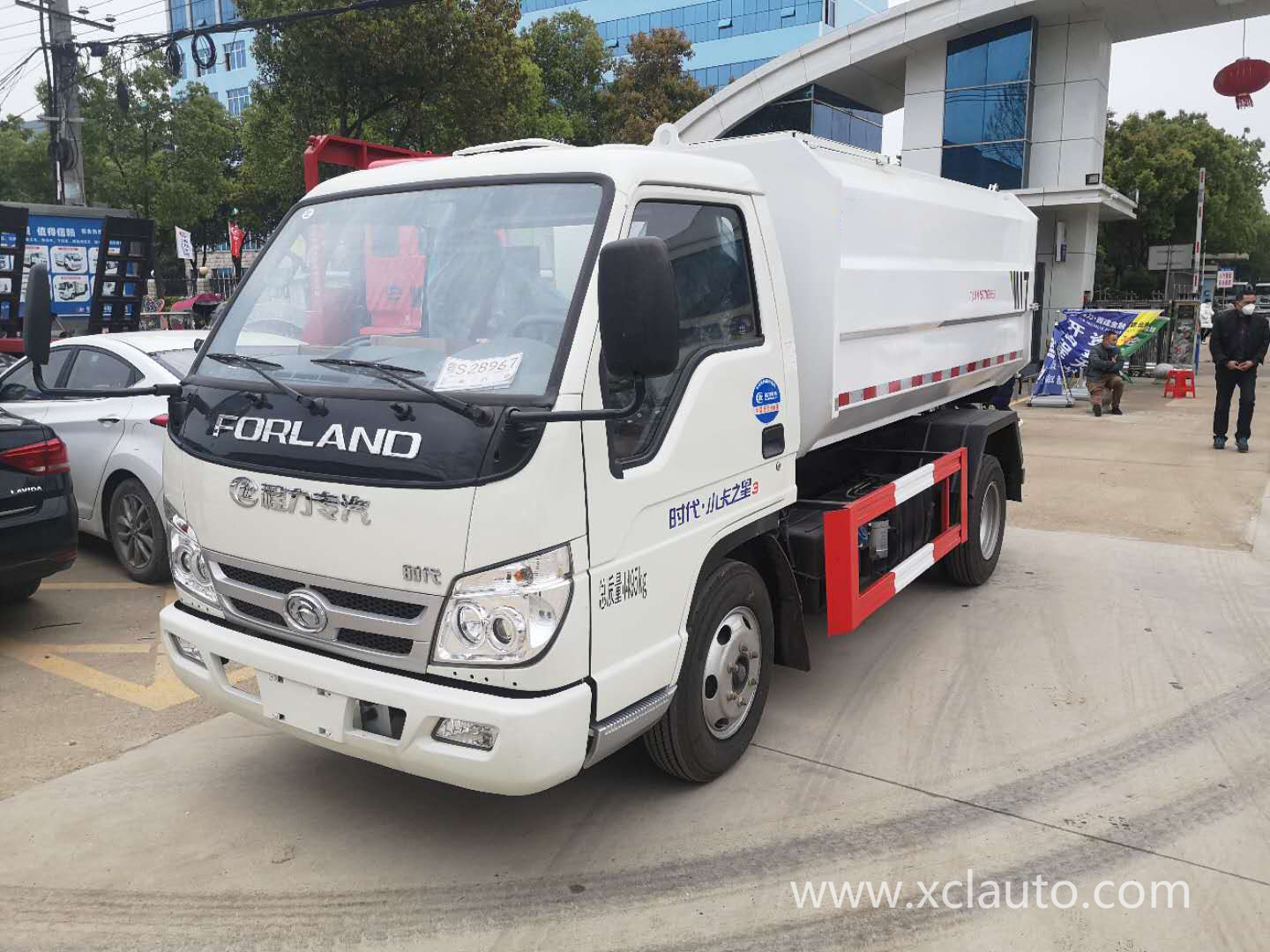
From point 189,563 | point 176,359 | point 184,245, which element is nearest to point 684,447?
point 189,563

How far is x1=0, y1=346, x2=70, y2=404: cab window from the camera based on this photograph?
7.13 meters

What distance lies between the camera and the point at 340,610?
3.07 meters

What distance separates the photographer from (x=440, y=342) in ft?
10.7

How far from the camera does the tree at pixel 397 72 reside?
19.0 m

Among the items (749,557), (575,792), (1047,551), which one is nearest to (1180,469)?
(1047,551)

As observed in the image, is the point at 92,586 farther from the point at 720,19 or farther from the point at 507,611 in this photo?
the point at 720,19

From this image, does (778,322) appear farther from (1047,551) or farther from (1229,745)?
(1047,551)

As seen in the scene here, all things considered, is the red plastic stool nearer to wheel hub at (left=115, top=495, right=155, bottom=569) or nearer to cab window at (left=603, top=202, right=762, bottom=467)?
cab window at (left=603, top=202, right=762, bottom=467)

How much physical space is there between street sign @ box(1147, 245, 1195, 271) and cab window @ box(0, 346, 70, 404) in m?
28.6

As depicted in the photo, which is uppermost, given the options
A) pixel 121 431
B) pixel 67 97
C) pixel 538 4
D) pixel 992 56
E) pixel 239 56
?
pixel 538 4

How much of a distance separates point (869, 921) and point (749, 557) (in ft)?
4.94

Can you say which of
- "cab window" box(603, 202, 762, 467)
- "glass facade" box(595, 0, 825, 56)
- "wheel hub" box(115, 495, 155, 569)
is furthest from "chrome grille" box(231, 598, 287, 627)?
"glass facade" box(595, 0, 825, 56)

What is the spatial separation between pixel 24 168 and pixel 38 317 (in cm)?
4299

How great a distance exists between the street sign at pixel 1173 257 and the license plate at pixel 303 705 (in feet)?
98.7
